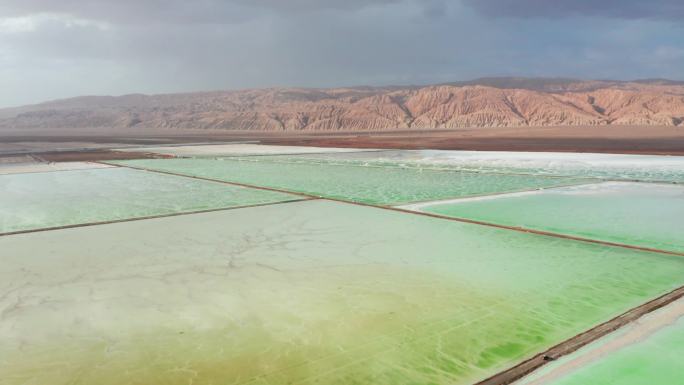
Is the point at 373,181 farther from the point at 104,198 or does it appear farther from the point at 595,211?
the point at 104,198

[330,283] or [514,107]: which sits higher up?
[514,107]

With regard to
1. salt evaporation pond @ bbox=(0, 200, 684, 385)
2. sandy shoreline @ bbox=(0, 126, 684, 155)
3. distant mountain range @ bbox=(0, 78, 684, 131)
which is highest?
distant mountain range @ bbox=(0, 78, 684, 131)

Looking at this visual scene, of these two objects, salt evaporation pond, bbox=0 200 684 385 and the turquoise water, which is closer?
the turquoise water

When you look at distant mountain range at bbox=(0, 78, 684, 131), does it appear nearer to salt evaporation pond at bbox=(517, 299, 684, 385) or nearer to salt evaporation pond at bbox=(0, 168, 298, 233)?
salt evaporation pond at bbox=(0, 168, 298, 233)

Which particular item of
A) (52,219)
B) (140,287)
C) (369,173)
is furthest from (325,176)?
(140,287)

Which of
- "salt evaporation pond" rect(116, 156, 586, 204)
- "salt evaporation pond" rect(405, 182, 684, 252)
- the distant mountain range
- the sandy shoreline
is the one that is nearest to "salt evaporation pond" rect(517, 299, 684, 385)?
"salt evaporation pond" rect(405, 182, 684, 252)

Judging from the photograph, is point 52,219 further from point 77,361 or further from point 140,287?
point 77,361

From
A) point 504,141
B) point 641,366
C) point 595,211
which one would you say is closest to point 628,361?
point 641,366

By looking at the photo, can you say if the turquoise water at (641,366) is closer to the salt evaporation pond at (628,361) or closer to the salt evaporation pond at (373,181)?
the salt evaporation pond at (628,361)
